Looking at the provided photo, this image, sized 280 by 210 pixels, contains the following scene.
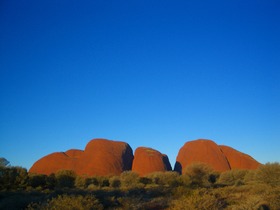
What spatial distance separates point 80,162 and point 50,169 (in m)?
5.96

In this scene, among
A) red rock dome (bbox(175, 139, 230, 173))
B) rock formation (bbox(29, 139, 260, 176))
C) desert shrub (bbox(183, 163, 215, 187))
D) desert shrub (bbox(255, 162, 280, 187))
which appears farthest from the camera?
red rock dome (bbox(175, 139, 230, 173))

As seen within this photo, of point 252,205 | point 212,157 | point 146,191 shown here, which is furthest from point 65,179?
point 212,157

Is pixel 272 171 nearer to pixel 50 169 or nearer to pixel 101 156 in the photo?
pixel 101 156

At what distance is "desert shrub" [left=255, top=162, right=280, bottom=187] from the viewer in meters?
24.1

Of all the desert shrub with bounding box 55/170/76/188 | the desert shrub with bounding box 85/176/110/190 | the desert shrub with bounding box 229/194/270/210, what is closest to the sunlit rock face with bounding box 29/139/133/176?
the desert shrub with bounding box 85/176/110/190

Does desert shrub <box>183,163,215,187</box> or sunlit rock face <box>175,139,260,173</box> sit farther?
sunlit rock face <box>175,139,260,173</box>

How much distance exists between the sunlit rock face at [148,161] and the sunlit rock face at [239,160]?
12298 millimetres

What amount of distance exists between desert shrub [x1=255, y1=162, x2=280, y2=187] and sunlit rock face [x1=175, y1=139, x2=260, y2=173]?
89.1 ft

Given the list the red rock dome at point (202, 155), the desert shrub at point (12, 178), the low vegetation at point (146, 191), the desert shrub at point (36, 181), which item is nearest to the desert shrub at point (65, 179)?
the low vegetation at point (146, 191)

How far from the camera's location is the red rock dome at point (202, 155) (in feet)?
177

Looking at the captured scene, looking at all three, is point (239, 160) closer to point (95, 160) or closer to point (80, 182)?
point (95, 160)

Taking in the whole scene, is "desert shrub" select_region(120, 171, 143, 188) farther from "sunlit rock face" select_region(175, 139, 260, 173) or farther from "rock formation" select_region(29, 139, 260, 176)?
"sunlit rock face" select_region(175, 139, 260, 173)

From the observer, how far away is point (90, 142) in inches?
2271

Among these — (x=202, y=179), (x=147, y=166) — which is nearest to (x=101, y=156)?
(x=147, y=166)
